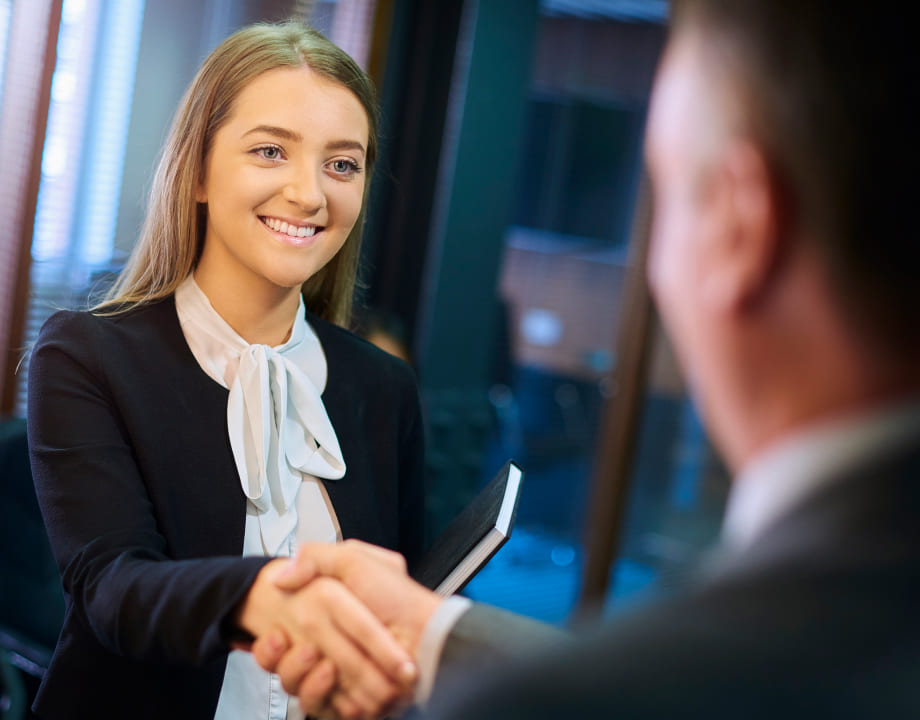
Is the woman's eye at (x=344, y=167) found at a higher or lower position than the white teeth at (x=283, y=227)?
higher

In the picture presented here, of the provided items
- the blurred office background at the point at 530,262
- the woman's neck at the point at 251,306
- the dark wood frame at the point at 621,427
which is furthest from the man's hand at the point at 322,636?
the dark wood frame at the point at 621,427

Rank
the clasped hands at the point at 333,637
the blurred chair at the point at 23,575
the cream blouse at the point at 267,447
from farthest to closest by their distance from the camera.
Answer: the blurred chair at the point at 23,575 < the cream blouse at the point at 267,447 < the clasped hands at the point at 333,637

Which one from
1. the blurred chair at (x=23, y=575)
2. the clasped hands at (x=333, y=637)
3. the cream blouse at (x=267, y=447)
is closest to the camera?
the clasped hands at (x=333, y=637)

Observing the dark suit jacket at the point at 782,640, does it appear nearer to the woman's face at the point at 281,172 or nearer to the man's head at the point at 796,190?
the man's head at the point at 796,190

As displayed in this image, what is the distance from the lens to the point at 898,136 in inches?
18.1

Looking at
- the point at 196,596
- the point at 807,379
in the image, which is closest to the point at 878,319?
the point at 807,379

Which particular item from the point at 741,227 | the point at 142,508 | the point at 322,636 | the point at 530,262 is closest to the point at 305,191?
the point at 142,508

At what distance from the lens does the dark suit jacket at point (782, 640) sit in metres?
0.38

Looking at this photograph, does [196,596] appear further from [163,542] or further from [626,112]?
[626,112]

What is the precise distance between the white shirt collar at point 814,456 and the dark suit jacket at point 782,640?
0.04ft

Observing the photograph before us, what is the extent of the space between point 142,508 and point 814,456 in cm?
83

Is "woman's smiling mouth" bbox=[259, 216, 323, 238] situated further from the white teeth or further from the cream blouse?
the cream blouse

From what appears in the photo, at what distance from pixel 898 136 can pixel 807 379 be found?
0.40 ft

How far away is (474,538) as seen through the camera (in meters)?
1.05
